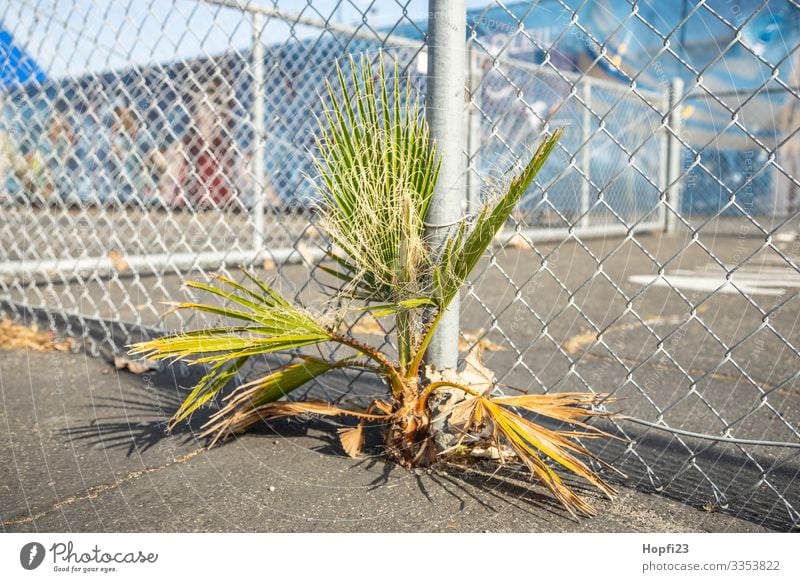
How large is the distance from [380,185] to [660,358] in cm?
190

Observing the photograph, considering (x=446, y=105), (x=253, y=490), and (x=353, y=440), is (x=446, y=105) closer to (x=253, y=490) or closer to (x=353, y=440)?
(x=353, y=440)

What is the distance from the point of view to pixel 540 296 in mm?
4633

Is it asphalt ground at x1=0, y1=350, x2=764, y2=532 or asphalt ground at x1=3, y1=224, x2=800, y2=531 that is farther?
asphalt ground at x1=3, y1=224, x2=800, y2=531

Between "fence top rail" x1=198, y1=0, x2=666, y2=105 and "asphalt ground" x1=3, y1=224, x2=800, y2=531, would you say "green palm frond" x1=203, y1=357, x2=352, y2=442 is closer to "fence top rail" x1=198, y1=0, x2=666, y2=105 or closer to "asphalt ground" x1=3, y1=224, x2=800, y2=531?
"asphalt ground" x1=3, y1=224, x2=800, y2=531

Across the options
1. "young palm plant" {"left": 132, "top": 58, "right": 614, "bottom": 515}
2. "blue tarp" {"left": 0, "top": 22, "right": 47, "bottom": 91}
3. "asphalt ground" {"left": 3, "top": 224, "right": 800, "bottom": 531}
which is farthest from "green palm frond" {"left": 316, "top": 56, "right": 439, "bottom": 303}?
"blue tarp" {"left": 0, "top": 22, "right": 47, "bottom": 91}

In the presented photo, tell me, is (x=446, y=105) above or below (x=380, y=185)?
above

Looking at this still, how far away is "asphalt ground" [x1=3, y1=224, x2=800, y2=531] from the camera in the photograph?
167cm

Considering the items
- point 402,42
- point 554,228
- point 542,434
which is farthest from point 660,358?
point 554,228

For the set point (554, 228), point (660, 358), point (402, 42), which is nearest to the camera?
point (660, 358)

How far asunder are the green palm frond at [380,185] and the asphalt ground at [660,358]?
0.86 ft

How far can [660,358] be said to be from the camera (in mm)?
3047

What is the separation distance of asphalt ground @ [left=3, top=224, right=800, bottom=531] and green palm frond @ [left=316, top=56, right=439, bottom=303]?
0.26m

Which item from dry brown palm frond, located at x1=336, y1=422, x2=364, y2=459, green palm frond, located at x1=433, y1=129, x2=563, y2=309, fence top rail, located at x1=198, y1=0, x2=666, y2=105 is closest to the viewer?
green palm frond, located at x1=433, y1=129, x2=563, y2=309

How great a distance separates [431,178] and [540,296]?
10.0 feet
